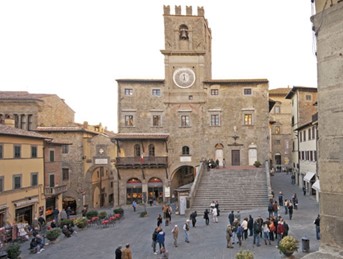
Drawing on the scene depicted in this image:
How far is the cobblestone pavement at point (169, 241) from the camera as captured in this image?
1742 centimetres

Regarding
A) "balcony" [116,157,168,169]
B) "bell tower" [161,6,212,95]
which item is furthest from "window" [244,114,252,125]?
"balcony" [116,157,168,169]

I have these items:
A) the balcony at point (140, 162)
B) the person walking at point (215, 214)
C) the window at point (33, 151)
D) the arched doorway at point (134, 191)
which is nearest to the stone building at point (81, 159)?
the arched doorway at point (134, 191)

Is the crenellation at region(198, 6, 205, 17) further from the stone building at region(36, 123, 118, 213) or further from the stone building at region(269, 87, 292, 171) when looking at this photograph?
the stone building at region(269, 87, 292, 171)

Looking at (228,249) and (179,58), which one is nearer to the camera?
(228,249)

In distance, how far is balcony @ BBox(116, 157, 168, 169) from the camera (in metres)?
42.7

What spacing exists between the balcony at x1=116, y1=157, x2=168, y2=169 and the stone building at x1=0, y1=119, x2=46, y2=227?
11127 millimetres

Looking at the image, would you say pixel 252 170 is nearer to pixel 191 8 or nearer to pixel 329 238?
pixel 191 8

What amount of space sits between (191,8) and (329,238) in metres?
39.3

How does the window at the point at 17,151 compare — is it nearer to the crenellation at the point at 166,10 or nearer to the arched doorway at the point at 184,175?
the arched doorway at the point at 184,175

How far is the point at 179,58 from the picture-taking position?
44156mm

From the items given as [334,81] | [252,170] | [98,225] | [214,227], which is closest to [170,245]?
[214,227]

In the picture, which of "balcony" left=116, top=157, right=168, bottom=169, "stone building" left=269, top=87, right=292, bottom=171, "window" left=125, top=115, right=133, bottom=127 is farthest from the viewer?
"stone building" left=269, top=87, right=292, bottom=171

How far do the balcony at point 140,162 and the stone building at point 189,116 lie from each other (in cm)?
39

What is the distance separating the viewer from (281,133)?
74562mm
